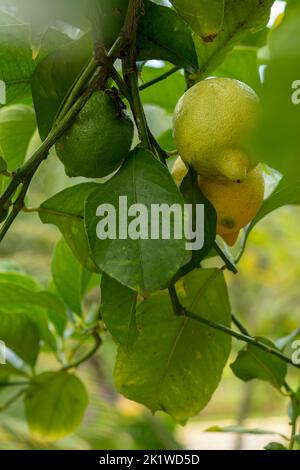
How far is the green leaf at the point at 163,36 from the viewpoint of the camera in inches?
19.8

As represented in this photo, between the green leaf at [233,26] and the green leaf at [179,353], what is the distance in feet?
0.67

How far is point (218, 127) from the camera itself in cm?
47

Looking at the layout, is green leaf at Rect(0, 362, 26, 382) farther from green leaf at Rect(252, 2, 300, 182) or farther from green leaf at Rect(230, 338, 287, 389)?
green leaf at Rect(252, 2, 300, 182)

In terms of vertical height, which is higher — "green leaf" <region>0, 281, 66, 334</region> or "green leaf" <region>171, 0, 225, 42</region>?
"green leaf" <region>171, 0, 225, 42</region>

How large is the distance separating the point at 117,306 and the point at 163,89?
0.31 meters

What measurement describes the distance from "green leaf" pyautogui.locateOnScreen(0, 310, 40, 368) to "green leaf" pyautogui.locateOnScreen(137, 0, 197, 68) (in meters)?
0.37

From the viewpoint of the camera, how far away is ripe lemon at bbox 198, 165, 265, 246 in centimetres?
53

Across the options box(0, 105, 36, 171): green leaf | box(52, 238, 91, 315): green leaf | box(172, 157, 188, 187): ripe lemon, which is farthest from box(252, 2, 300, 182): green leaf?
box(52, 238, 91, 315): green leaf

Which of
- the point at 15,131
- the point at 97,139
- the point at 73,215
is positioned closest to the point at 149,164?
the point at 97,139

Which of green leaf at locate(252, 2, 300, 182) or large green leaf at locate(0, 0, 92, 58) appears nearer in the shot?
green leaf at locate(252, 2, 300, 182)

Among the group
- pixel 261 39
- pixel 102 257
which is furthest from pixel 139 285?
pixel 261 39

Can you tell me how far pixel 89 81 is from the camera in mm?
492
